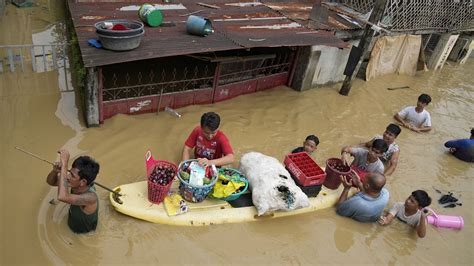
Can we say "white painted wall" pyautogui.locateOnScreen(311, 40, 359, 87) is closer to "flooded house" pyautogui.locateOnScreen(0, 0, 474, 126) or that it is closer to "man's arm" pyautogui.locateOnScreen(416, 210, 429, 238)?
"flooded house" pyautogui.locateOnScreen(0, 0, 474, 126)

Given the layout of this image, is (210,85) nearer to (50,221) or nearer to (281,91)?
(281,91)

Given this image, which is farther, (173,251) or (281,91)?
(281,91)

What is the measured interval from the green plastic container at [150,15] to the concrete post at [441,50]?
1004 cm

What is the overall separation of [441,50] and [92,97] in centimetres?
1165

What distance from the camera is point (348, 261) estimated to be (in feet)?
17.7

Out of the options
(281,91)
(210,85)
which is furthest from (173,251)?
(281,91)

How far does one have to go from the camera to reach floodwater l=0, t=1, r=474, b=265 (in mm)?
4914

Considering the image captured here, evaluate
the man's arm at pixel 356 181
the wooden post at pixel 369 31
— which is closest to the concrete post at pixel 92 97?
the man's arm at pixel 356 181

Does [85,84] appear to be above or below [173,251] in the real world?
above

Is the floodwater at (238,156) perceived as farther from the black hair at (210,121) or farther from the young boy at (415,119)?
the black hair at (210,121)

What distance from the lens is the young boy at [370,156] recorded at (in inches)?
229

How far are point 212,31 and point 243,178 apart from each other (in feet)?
10.8

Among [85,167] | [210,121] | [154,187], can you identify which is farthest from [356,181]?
[85,167]

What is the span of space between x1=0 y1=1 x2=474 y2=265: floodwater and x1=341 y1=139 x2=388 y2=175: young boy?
93 centimetres
